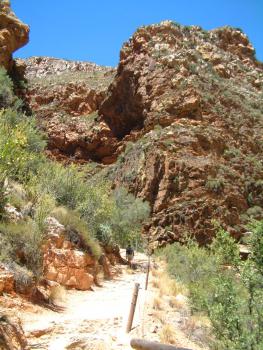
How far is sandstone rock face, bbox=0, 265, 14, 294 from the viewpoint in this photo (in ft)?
29.2

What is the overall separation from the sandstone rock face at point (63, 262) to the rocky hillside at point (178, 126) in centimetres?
1221

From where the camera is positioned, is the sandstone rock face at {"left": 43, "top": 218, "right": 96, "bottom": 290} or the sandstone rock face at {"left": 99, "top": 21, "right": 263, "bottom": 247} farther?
the sandstone rock face at {"left": 99, "top": 21, "right": 263, "bottom": 247}

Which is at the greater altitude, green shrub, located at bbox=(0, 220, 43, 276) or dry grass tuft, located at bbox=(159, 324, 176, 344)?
green shrub, located at bbox=(0, 220, 43, 276)

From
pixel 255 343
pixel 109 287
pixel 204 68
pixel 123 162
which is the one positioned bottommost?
pixel 109 287

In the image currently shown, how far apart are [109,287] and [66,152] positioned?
1463 inches

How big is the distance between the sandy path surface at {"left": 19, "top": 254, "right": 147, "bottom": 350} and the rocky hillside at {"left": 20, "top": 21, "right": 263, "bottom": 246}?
1360 cm

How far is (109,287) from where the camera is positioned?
15.5 m

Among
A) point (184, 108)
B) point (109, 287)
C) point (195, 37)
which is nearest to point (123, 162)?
point (184, 108)

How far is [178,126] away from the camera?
3822 centimetres

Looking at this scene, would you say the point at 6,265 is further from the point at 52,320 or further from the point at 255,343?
the point at 255,343

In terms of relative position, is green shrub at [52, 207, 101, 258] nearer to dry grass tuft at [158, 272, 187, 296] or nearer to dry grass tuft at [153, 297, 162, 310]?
dry grass tuft at [158, 272, 187, 296]

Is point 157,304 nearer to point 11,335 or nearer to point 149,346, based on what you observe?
point 11,335

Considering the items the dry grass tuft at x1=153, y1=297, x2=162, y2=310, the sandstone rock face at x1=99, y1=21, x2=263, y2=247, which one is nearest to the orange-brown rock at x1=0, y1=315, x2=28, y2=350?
the dry grass tuft at x1=153, y1=297, x2=162, y2=310

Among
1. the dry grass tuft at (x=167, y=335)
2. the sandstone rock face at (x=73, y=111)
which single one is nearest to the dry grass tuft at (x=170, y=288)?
the dry grass tuft at (x=167, y=335)
